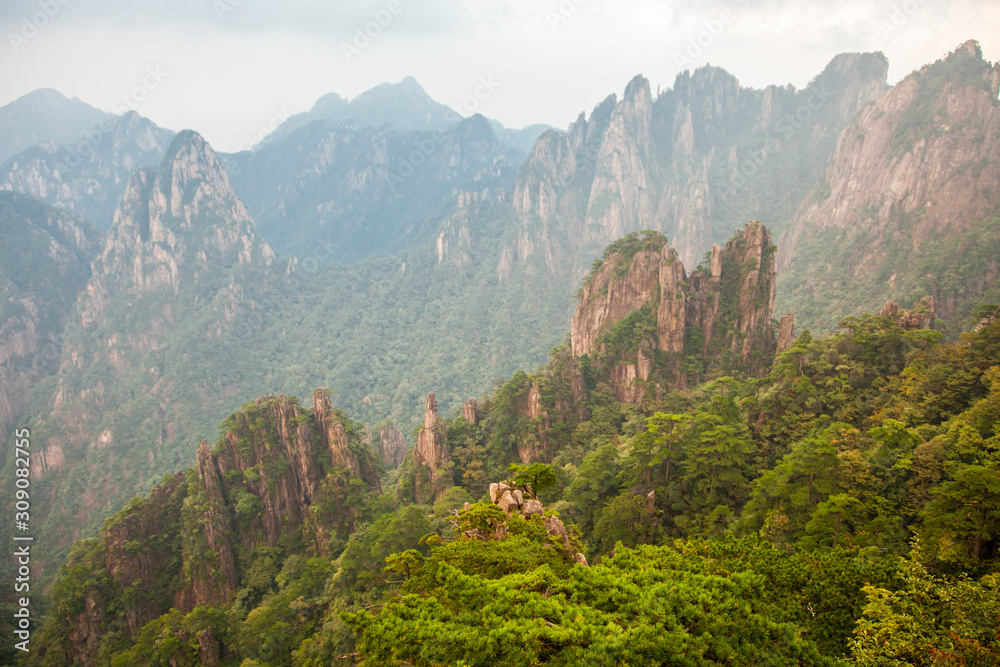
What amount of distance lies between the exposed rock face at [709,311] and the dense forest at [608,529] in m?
0.62

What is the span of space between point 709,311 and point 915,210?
61415 millimetres

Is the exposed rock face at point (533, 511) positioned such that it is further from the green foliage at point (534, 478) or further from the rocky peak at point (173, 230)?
the rocky peak at point (173, 230)

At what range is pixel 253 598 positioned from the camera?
37562mm

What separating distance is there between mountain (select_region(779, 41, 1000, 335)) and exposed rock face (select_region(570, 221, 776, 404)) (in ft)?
93.9

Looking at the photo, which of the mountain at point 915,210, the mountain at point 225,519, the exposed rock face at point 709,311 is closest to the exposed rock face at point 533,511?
the mountain at point 225,519

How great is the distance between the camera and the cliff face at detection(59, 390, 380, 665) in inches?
1479

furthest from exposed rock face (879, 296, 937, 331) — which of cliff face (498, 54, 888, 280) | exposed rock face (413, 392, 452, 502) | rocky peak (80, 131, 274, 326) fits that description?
rocky peak (80, 131, 274, 326)

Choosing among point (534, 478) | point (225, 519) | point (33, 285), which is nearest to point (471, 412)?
point (225, 519)

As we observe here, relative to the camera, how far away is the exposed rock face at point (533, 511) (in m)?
19.7

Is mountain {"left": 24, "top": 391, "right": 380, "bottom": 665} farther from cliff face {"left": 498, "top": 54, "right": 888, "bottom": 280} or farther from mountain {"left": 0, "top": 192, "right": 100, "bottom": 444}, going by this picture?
cliff face {"left": 498, "top": 54, "right": 888, "bottom": 280}

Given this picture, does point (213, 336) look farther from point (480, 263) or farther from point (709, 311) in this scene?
point (709, 311)

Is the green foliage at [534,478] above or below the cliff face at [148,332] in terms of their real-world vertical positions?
below

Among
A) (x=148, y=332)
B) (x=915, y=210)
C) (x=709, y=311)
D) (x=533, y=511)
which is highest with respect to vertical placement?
(x=915, y=210)

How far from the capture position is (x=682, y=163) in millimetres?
176000
